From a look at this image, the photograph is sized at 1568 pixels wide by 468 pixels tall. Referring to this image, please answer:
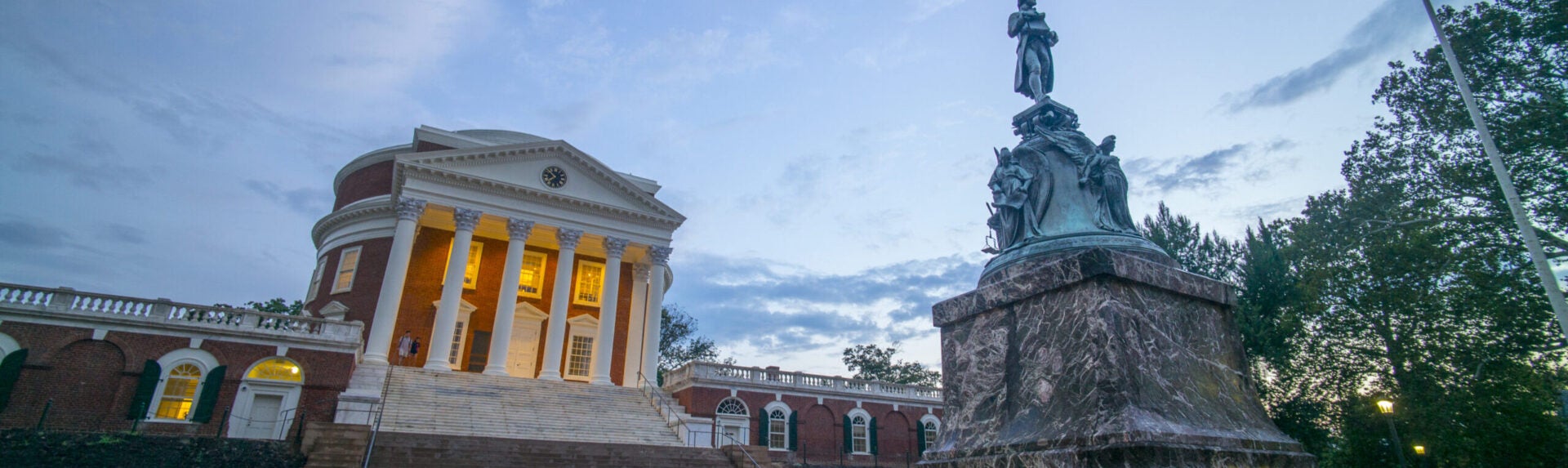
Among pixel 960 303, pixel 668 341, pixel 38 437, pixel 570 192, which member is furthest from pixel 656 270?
pixel 960 303

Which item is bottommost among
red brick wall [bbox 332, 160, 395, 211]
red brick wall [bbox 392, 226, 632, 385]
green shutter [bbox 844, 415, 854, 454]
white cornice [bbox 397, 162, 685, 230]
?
green shutter [bbox 844, 415, 854, 454]

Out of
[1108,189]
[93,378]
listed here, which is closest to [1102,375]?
[1108,189]

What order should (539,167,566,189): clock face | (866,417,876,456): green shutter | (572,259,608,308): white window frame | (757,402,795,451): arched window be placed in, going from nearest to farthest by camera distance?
(539,167,566,189): clock face
(757,402,795,451): arched window
(572,259,608,308): white window frame
(866,417,876,456): green shutter

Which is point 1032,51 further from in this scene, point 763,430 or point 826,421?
point 826,421

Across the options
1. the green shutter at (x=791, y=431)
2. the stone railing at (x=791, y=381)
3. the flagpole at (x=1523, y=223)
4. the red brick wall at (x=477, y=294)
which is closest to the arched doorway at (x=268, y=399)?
the red brick wall at (x=477, y=294)

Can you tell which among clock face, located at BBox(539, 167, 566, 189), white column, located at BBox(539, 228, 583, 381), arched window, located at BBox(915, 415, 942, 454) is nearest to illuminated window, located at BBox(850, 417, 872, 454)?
arched window, located at BBox(915, 415, 942, 454)

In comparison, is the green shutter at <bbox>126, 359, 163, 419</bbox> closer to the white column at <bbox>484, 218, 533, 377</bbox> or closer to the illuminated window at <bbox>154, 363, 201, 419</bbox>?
the illuminated window at <bbox>154, 363, 201, 419</bbox>

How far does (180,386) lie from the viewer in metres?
21.9

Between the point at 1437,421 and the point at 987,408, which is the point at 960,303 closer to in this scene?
the point at 987,408

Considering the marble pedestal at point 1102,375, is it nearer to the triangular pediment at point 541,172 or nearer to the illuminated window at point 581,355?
the triangular pediment at point 541,172

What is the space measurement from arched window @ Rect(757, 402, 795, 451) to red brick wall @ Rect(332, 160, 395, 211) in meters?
21.9

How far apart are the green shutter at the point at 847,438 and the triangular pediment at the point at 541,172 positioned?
470 inches

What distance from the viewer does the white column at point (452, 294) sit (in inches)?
1081

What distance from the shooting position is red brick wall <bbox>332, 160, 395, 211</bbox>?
37.8 m
